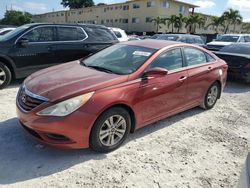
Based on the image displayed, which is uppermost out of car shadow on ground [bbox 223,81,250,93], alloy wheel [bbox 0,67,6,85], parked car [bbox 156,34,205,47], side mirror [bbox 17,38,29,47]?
parked car [bbox 156,34,205,47]

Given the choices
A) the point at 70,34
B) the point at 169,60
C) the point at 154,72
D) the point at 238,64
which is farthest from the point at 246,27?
the point at 154,72

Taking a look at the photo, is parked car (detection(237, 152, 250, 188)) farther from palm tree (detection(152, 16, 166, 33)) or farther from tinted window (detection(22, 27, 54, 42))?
palm tree (detection(152, 16, 166, 33))

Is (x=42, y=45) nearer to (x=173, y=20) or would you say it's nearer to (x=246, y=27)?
(x=173, y=20)

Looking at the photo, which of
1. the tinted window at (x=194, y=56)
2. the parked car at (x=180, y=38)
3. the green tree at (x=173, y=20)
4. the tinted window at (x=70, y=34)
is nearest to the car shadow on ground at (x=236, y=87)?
the tinted window at (x=194, y=56)

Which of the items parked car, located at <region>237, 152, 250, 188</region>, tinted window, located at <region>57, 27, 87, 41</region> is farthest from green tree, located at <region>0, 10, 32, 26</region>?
parked car, located at <region>237, 152, 250, 188</region>

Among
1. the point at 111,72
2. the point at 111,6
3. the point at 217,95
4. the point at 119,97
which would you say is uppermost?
the point at 111,6

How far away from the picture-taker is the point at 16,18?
75.1 meters

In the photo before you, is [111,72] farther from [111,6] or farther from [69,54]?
[111,6]

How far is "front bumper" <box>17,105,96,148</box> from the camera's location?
3.08 m

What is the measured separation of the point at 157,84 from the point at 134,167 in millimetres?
1363

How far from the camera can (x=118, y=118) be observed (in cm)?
356

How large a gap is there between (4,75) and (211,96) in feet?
16.2

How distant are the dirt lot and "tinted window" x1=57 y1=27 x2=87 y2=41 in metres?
3.17

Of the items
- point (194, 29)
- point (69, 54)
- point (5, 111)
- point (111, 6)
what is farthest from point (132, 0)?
point (5, 111)
